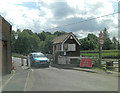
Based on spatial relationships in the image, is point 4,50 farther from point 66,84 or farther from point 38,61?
point 66,84

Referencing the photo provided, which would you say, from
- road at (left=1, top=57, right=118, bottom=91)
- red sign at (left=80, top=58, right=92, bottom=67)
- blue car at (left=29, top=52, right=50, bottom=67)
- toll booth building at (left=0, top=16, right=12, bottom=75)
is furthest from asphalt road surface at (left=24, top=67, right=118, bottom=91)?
blue car at (left=29, top=52, right=50, bottom=67)

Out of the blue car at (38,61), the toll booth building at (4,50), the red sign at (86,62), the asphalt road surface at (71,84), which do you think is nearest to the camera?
the asphalt road surface at (71,84)

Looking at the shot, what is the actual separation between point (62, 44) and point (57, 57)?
12.1m

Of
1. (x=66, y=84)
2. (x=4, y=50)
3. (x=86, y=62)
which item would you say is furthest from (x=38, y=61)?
(x=66, y=84)

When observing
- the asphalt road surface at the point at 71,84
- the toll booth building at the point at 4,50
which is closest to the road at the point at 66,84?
the asphalt road surface at the point at 71,84

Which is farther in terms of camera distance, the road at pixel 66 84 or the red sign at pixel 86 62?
the red sign at pixel 86 62

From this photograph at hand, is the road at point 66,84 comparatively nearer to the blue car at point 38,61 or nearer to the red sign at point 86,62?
the red sign at point 86,62

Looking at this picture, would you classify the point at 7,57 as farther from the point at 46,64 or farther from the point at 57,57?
the point at 57,57

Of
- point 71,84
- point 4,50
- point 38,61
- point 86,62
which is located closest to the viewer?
point 71,84

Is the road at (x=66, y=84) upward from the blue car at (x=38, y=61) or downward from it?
downward

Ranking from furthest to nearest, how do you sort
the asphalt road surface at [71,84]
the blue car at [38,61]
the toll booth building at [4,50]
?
the blue car at [38,61] < the toll booth building at [4,50] < the asphalt road surface at [71,84]

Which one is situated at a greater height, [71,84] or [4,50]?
[4,50]

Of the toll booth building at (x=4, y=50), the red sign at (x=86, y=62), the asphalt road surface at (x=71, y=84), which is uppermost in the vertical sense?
the toll booth building at (x=4, y=50)

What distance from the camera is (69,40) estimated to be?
34594 mm
